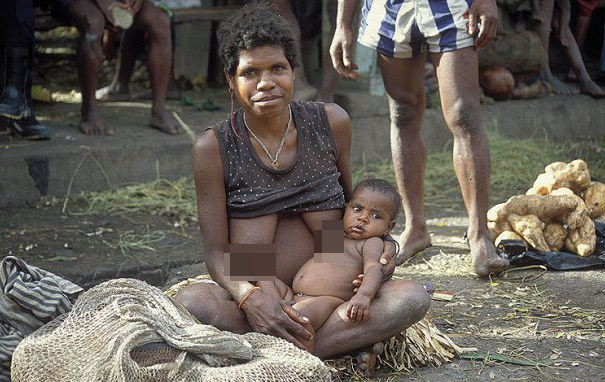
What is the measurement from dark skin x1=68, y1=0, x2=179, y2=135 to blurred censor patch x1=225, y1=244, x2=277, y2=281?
3.33 metres

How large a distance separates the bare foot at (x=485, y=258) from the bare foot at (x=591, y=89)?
481 centimetres

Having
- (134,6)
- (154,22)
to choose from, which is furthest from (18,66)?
(154,22)

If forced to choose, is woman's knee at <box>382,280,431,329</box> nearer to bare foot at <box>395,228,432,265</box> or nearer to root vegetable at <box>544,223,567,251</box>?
bare foot at <box>395,228,432,265</box>

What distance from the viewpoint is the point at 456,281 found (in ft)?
14.1

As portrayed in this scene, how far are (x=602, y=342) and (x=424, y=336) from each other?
752 mm

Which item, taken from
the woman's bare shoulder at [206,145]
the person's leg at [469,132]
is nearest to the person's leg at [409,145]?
the person's leg at [469,132]

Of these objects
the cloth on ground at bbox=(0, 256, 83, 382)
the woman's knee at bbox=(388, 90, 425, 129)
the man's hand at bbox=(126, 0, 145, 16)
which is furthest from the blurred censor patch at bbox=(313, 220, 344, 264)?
the man's hand at bbox=(126, 0, 145, 16)

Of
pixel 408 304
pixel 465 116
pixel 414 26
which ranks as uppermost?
pixel 414 26

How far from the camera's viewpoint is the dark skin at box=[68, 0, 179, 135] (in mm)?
6160

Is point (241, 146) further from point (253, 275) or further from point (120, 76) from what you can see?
point (120, 76)

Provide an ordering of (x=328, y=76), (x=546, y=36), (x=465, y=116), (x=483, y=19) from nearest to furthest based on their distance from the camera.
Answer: (x=483, y=19), (x=465, y=116), (x=328, y=76), (x=546, y=36)

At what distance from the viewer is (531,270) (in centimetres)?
436

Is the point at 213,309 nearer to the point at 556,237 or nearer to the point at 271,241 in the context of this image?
the point at 271,241

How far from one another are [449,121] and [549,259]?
84 centimetres
